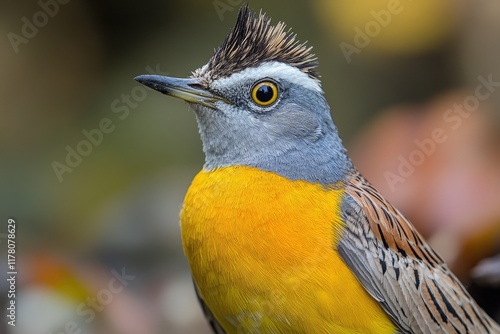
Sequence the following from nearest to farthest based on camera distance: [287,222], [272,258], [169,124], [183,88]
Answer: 1. [272,258]
2. [287,222]
3. [183,88]
4. [169,124]

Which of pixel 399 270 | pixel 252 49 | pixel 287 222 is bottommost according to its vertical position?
pixel 399 270

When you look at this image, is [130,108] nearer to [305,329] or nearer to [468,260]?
[468,260]

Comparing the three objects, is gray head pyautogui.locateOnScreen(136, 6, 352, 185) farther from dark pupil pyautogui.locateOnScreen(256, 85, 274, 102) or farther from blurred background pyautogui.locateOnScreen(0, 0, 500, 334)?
blurred background pyautogui.locateOnScreen(0, 0, 500, 334)

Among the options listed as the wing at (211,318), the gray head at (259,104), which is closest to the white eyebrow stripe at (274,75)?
the gray head at (259,104)

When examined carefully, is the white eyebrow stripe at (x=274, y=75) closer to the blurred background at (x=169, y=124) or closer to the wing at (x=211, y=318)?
the wing at (x=211, y=318)

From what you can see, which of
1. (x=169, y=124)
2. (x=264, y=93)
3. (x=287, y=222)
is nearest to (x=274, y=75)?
(x=264, y=93)

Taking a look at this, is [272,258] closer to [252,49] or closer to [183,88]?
[183,88]

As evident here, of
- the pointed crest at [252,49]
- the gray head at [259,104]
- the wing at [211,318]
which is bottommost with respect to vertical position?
the wing at [211,318]

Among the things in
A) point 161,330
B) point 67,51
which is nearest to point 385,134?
point 161,330
